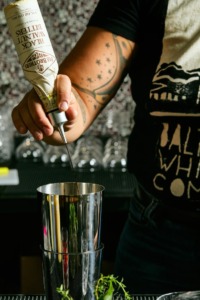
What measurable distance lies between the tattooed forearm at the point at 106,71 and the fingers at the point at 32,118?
0.86 feet

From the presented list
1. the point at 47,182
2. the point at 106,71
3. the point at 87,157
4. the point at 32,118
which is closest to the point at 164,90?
the point at 106,71

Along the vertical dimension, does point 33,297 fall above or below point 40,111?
below

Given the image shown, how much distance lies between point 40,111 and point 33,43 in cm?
20


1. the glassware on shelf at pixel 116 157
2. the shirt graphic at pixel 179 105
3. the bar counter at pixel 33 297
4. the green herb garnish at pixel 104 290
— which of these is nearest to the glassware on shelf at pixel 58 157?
the glassware on shelf at pixel 116 157

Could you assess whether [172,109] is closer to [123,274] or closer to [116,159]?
[123,274]

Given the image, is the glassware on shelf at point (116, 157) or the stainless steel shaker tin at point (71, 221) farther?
the glassware on shelf at point (116, 157)

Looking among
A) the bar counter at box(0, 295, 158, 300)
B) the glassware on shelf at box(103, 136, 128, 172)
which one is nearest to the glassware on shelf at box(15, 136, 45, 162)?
the glassware on shelf at box(103, 136, 128, 172)

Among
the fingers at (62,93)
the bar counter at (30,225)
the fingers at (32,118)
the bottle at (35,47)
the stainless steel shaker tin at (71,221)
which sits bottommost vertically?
the bar counter at (30,225)

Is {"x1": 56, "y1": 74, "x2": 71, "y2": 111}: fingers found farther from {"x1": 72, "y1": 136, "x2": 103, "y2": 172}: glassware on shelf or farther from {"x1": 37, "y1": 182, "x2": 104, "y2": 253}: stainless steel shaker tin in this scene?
{"x1": 72, "y1": 136, "x2": 103, "y2": 172}: glassware on shelf

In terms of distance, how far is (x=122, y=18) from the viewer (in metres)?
1.66

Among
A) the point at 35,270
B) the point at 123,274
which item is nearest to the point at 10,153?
the point at 35,270

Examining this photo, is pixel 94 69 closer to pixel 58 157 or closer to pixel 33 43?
pixel 33 43

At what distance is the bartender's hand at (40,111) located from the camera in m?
1.23

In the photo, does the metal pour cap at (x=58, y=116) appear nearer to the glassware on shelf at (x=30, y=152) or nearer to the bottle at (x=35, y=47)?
the bottle at (x=35, y=47)
